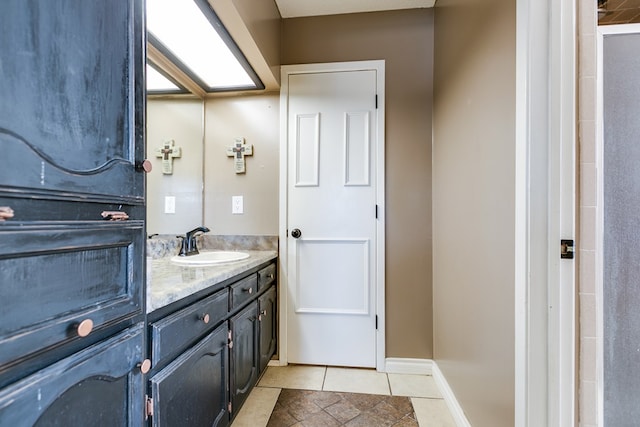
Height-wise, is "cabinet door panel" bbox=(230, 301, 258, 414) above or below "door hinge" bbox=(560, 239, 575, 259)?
below

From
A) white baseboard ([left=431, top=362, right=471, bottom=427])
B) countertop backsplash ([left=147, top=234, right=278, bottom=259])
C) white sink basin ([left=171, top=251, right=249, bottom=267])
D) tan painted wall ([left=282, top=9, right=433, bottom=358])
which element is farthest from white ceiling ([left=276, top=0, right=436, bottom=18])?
white baseboard ([left=431, top=362, right=471, bottom=427])

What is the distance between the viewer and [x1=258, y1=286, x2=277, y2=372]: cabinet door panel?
5.86 ft

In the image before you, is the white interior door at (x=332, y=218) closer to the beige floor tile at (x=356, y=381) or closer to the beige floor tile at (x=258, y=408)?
the beige floor tile at (x=356, y=381)

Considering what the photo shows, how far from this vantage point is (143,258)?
0.75 m

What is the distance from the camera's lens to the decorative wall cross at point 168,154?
1778 mm

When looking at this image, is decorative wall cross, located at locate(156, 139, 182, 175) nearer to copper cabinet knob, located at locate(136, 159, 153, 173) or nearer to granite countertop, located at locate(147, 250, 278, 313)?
granite countertop, located at locate(147, 250, 278, 313)

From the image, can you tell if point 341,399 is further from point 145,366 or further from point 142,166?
point 142,166

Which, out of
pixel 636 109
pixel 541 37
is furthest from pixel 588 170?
pixel 541 37

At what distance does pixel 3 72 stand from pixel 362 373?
2233mm

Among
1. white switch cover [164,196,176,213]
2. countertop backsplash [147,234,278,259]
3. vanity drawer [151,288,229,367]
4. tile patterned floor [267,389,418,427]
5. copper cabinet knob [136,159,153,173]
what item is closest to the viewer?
copper cabinet knob [136,159,153,173]

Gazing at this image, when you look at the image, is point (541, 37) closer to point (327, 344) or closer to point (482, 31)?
point (482, 31)

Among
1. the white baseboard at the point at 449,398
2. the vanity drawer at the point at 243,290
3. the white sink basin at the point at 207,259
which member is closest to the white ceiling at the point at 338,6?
the white sink basin at the point at 207,259

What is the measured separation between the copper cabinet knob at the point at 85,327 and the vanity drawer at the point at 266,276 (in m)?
1.20

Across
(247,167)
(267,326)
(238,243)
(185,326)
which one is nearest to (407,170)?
(247,167)
